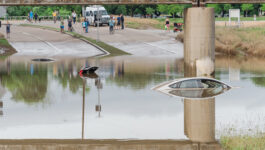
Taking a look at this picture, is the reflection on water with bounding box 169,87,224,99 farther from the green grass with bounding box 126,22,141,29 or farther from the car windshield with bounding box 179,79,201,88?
the green grass with bounding box 126,22,141,29

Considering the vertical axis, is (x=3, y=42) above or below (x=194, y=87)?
above

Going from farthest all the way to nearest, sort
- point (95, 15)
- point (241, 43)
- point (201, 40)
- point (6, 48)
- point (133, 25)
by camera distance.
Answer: point (133, 25)
point (95, 15)
point (6, 48)
point (241, 43)
point (201, 40)

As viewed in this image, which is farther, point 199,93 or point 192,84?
point 192,84

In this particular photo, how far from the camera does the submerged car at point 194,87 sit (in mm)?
33656

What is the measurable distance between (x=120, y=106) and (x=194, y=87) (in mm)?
7362

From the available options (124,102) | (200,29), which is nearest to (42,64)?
(200,29)

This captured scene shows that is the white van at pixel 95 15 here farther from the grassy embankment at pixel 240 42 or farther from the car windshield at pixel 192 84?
the car windshield at pixel 192 84

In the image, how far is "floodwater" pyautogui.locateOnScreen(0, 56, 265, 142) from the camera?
22.4m

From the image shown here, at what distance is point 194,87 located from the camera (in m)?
34.7

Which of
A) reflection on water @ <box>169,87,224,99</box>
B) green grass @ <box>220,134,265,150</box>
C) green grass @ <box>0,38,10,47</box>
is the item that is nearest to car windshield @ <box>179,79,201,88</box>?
reflection on water @ <box>169,87,224,99</box>

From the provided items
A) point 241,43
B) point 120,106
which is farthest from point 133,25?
point 120,106

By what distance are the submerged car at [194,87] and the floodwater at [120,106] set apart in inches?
38.1

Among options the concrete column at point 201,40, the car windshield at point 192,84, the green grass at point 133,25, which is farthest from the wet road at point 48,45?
the car windshield at point 192,84

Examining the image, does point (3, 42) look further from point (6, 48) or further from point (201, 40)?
point (201, 40)
